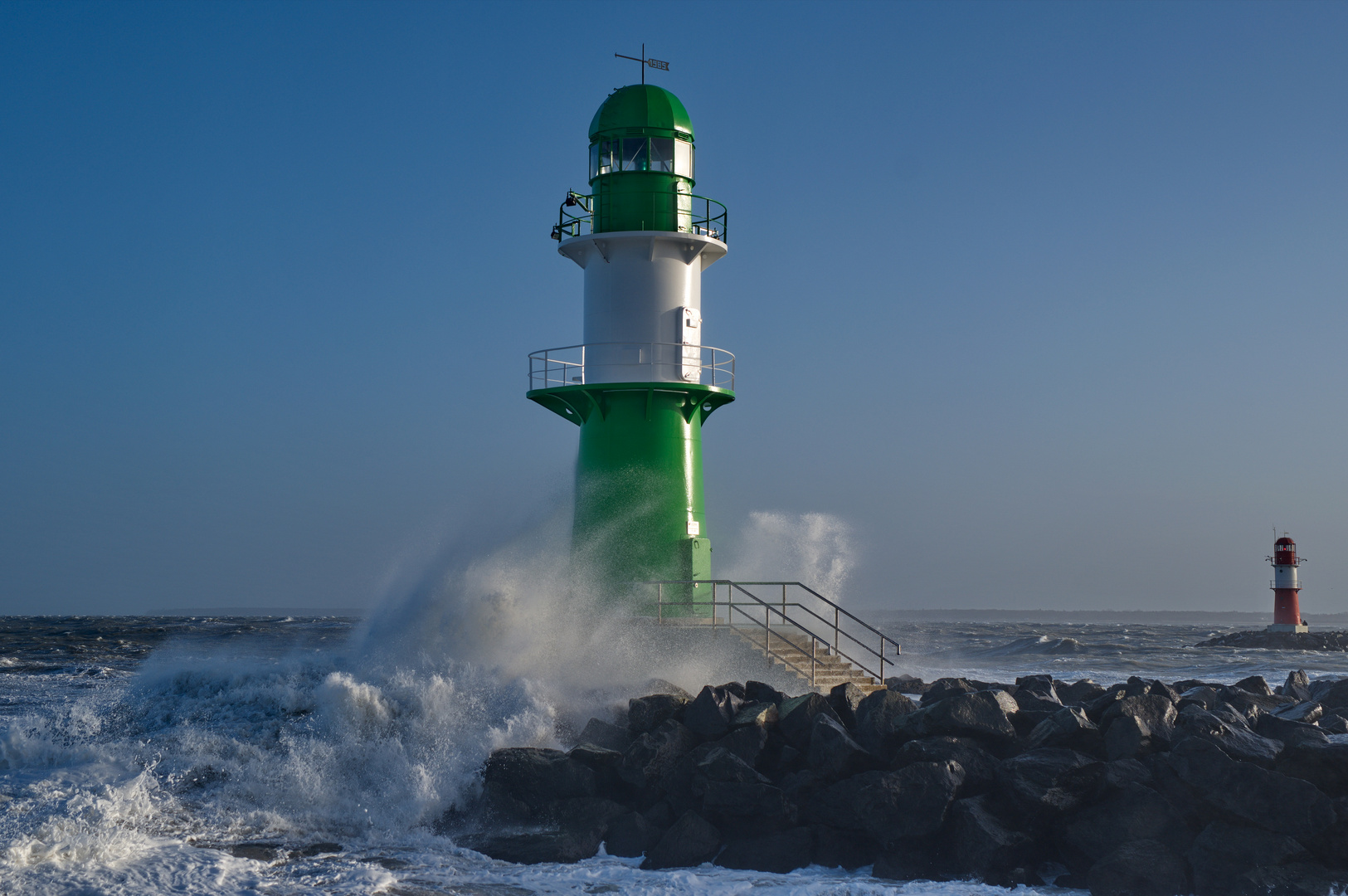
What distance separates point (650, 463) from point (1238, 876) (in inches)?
365

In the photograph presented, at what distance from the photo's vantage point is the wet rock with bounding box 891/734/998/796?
945cm

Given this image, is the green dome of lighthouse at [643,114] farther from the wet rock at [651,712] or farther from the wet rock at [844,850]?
the wet rock at [844,850]

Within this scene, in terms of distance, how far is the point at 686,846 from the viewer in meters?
9.33

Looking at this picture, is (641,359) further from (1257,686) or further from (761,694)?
(1257,686)

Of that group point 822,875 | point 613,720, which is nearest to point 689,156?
point 613,720

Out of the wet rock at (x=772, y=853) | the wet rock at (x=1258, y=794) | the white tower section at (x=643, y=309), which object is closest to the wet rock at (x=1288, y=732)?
the wet rock at (x=1258, y=794)

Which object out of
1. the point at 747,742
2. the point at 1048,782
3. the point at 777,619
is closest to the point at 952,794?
the point at 1048,782

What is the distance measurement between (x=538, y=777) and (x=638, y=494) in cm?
576

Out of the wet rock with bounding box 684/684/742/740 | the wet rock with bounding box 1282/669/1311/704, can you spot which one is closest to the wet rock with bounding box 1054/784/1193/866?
the wet rock with bounding box 684/684/742/740

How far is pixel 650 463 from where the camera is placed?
15641mm

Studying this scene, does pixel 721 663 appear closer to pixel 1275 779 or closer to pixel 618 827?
pixel 618 827

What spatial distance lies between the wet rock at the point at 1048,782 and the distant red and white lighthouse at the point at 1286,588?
1158 inches

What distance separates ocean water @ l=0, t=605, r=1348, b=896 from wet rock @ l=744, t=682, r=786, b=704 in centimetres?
148

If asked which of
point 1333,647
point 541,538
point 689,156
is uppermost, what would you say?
point 689,156
